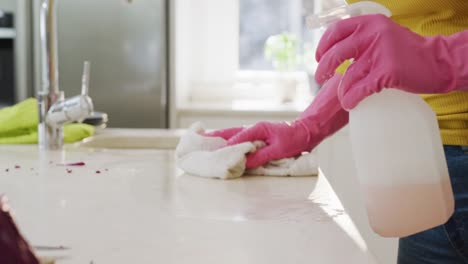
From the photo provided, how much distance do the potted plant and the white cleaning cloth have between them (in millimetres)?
1963

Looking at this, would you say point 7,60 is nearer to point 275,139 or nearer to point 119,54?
point 119,54

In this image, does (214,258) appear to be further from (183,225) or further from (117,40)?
(117,40)

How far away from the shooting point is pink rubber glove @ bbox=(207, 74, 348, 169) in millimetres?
1321

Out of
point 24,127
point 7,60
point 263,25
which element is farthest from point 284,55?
point 24,127

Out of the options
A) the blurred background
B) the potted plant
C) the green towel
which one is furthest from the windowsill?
the green towel

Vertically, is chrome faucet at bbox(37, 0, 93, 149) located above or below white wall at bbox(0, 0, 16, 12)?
below

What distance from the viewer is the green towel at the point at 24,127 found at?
174 cm

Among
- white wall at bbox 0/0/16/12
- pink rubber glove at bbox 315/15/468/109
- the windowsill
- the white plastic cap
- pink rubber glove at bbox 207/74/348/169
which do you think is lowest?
the windowsill

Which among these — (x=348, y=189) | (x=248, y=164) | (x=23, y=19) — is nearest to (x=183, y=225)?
(x=248, y=164)

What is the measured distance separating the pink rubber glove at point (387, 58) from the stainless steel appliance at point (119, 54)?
2.12 metres

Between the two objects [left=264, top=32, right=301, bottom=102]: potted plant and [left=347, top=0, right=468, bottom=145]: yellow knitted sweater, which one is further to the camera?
[left=264, top=32, right=301, bottom=102]: potted plant

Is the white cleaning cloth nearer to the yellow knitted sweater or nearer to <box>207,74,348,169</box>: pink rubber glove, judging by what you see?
<box>207,74,348,169</box>: pink rubber glove

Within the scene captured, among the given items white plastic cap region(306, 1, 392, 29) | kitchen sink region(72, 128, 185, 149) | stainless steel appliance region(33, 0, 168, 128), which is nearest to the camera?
white plastic cap region(306, 1, 392, 29)

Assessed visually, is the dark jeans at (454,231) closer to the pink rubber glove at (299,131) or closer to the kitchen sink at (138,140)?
the pink rubber glove at (299,131)
